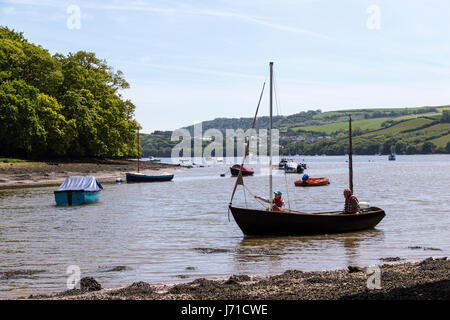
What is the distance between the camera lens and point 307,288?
11555 millimetres

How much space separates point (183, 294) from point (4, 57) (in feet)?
249

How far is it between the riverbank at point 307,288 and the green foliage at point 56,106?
66.1 m

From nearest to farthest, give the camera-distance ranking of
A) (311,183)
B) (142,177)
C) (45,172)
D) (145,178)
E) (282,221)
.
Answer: (282,221)
(311,183)
(45,172)
(142,177)
(145,178)

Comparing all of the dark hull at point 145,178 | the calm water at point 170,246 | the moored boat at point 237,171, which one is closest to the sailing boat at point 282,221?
the calm water at point 170,246

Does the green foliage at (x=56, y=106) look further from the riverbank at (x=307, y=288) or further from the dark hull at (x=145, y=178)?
the riverbank at (x=307, y=288)

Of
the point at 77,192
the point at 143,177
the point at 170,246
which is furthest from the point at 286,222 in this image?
the point at 143,177

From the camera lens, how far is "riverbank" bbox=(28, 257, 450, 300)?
10.3 meters

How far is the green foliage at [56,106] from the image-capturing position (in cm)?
7412

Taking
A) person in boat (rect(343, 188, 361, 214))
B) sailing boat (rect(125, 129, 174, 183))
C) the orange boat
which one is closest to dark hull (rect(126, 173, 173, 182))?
sailing boat (rect(125, 129, 174, 183))

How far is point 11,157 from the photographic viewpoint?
79.8m

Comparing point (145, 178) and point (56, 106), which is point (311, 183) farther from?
point (56, 106)

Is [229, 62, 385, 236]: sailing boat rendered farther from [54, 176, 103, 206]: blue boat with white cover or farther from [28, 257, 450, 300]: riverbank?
[54, 176, 103, 206]: blue boat with white cover

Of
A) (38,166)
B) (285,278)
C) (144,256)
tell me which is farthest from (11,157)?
(285,278)

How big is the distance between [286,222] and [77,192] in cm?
2655
